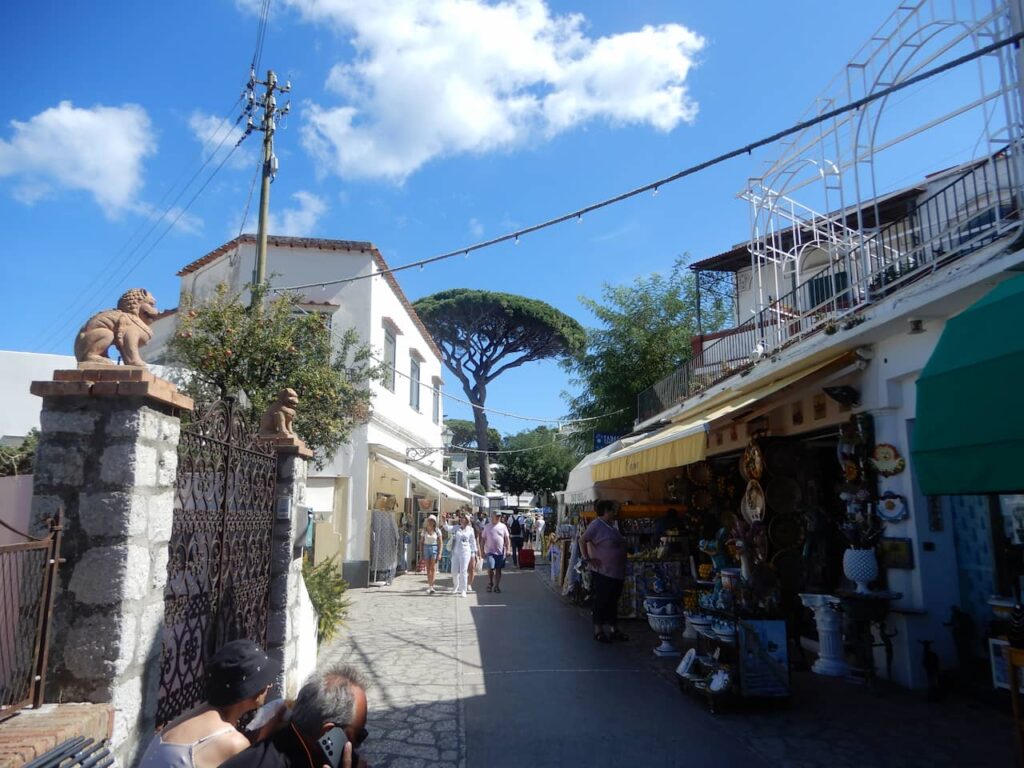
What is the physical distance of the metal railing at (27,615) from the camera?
9.46 feet

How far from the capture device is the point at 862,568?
20.7 feet

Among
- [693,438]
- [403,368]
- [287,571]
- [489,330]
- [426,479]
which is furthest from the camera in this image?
[489,330]

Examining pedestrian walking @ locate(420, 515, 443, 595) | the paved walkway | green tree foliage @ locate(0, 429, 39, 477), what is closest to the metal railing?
the paved walkway

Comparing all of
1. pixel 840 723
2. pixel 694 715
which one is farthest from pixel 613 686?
pixel 840 723

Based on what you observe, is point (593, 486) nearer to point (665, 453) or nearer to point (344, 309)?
point (665, 453)

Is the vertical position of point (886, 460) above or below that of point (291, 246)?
below

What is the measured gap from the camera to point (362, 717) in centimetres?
238

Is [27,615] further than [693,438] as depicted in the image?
No

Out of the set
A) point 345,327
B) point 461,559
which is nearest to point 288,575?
point 461,559

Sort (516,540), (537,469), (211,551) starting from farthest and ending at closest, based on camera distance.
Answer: (537,469) → (516,540) → (211,551)

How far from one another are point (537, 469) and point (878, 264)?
37902 mm

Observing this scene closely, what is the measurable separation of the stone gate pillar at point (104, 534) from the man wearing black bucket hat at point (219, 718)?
0.65 meters

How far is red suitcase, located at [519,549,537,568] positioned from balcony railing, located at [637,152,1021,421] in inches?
334

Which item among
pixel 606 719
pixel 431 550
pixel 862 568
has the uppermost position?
pixel 862 568
